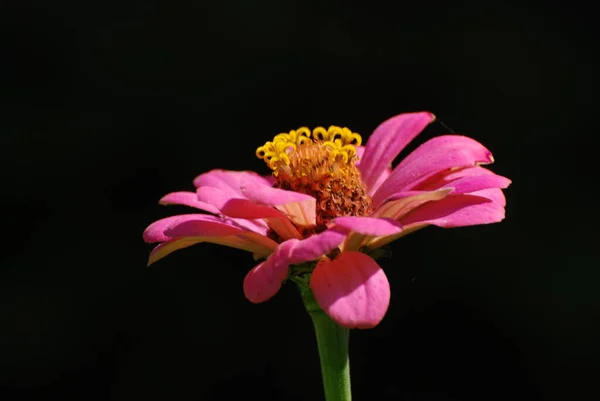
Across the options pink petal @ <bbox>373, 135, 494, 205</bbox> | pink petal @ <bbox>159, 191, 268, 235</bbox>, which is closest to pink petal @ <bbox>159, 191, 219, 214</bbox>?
pink petal @ <bbox>159, 191, 268, 235</bbox>

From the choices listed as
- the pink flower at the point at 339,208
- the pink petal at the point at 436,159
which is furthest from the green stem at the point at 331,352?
the pink petal at the point at 436,159

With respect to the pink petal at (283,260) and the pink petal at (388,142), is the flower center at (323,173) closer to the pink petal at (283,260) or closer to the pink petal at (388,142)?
the pink petal at (388,142)

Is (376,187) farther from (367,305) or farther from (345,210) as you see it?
(367,305)

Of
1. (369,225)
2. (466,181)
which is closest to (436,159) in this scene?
(466,181)

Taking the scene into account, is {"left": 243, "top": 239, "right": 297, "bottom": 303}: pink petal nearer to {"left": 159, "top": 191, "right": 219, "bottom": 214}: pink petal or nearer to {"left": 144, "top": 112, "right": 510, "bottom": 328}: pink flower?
{"left": 144, "top": 112, "right": 510, "bottom": 328}: pink flower

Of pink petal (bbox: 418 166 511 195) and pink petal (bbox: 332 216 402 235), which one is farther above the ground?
pink petal (bbox: 418 166 511 195)

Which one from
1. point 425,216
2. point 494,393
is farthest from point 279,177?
point 494,393
